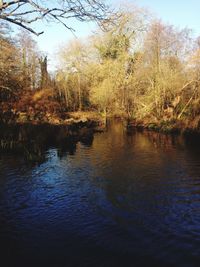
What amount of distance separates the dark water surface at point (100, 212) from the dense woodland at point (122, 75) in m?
13.2

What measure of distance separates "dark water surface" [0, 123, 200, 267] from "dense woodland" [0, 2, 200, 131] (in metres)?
13.2

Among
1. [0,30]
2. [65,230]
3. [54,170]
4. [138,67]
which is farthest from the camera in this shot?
[138,67]

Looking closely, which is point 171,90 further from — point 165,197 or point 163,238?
point 163,238

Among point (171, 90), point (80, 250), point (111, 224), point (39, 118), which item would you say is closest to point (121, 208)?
point (111, 224)

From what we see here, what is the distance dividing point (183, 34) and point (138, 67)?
6089 mm

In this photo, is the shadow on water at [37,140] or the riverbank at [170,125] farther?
the riverbank at [170,125]

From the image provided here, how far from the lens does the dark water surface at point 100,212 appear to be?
6730mm

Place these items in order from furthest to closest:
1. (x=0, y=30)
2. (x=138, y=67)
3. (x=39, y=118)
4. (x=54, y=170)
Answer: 1. (x=138, y=67)
2. (x=39, y=118)
3. (x=0, y=30)
4. (x=54, y=170)

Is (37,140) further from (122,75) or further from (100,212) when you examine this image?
(122,75)

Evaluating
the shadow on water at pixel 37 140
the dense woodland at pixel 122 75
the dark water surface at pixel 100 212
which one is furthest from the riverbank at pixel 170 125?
the dark water surface at pixel 100 212

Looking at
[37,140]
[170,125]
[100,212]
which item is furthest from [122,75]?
[100,212]

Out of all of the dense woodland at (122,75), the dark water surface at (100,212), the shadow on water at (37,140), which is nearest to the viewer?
the dark water surface at (100,212)

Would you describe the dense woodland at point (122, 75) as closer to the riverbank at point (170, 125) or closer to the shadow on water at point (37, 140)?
the riverbank at point (170, 125)

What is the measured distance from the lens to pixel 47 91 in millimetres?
36875
